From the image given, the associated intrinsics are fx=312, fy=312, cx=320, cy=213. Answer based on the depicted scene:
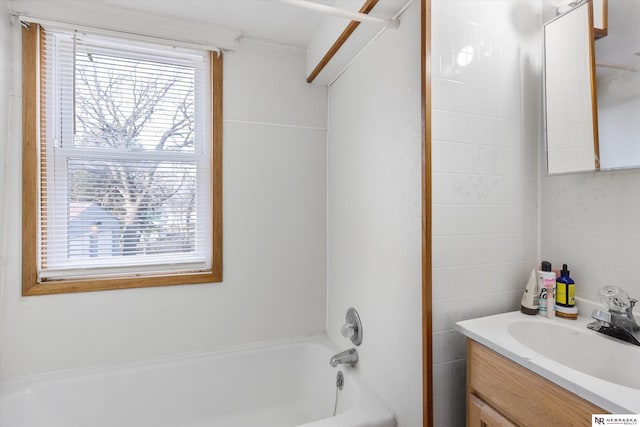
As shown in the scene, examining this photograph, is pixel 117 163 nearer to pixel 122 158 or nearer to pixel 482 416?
pixel 122 158

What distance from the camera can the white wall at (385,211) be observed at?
1162 millimetres

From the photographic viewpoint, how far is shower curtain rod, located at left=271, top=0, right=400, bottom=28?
1.17 metres

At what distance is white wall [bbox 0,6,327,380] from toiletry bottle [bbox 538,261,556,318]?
1.25m

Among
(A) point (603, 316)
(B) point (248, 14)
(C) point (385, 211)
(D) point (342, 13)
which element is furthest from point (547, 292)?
(B) point (248, 14)

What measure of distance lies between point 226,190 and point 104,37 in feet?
3.36

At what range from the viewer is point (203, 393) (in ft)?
5.87

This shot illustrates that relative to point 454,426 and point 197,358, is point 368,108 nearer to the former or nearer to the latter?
point 454,426

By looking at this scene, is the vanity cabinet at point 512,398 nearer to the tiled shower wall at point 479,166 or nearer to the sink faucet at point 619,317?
the tiled shower wall at point 479,166

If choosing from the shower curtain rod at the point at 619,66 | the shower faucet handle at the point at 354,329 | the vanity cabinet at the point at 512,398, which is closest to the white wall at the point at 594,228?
the shower curtain rod at the point at 619,66

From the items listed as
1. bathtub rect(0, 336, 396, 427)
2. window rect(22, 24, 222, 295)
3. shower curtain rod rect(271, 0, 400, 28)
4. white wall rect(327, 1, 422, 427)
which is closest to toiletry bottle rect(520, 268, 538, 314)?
white wall rect(327, 1, 422, 427)

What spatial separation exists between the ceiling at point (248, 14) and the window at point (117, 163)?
0.61 feet

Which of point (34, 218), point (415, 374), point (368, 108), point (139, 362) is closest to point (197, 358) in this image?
point (139, 362)

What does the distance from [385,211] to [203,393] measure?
148cm

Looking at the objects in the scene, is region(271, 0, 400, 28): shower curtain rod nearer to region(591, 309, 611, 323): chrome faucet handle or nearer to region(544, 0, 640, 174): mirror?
region(544, 0, 640, 174): mirror
